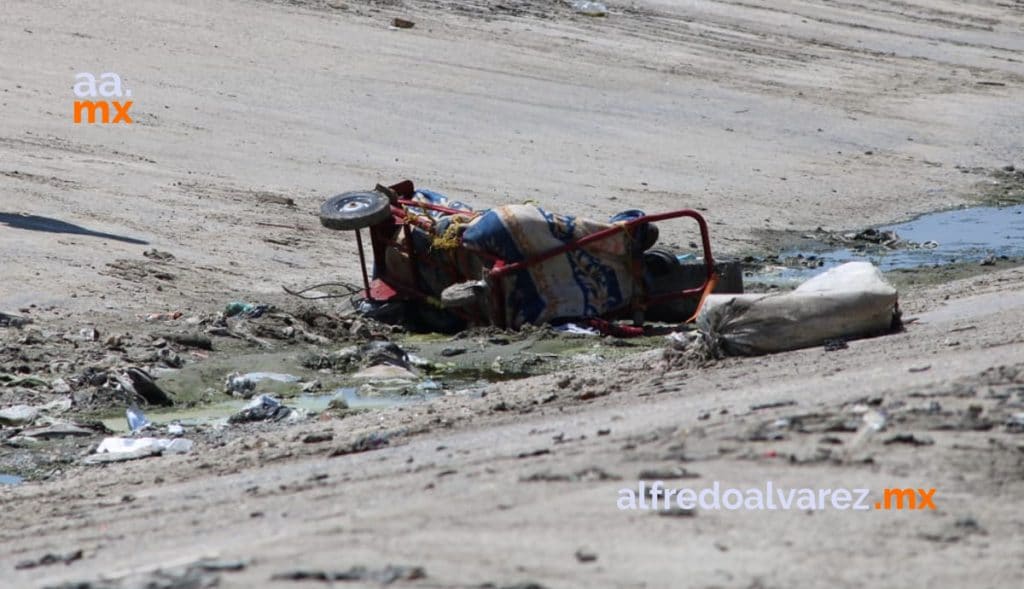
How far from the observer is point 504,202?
15.6 m

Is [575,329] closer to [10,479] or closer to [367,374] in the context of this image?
[367,374]

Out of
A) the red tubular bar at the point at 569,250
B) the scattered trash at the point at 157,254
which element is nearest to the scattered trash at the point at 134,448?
the red tubular bar at the point at 569,250

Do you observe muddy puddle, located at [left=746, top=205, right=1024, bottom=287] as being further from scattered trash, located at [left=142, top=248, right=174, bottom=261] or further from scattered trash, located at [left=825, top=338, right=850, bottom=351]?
scattered trash, located at [left=142, top=248, right=174, bottom=261]

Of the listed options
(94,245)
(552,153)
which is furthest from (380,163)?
(94,245)

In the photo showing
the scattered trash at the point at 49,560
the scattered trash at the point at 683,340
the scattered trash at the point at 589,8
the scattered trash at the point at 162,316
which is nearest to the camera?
the scattered trash at the point at 49,560

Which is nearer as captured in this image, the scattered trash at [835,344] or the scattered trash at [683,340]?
the scattered trash at [835,344]

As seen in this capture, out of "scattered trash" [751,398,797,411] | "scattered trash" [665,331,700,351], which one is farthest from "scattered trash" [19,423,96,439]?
"scattered trash" [751,398,797,411]

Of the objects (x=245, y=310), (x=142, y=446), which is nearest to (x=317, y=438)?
(x=142, y=446)

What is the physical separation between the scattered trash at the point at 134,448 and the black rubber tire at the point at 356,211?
335 centimetres

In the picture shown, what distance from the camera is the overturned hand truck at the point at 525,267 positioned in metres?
11.4

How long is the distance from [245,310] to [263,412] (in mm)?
2465

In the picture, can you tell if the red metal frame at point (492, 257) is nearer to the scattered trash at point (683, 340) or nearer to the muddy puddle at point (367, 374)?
the muddy puddle at point (367, 374)

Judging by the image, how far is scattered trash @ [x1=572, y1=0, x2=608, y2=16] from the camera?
26391mm

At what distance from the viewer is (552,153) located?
17.8m
